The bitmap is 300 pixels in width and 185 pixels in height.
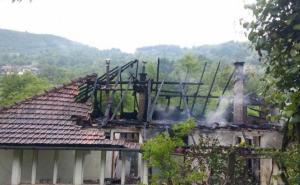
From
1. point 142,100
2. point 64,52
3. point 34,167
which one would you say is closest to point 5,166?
point 34,167

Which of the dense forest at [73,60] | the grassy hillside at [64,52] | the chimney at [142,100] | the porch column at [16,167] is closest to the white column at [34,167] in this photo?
the porch column at [16,167]

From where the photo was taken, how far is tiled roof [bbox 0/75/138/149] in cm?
1198

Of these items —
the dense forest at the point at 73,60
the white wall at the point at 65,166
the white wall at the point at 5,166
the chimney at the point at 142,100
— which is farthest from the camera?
the dense forest at the point at 73,60

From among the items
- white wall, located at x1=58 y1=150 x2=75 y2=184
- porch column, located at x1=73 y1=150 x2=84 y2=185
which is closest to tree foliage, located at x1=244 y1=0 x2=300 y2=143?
porch column, located at x1=73 y1=150 x2=84 y2=185

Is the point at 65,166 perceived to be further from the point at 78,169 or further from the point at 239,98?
the point at 239,98

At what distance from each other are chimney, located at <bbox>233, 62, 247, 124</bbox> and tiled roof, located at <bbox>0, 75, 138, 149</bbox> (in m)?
5.43

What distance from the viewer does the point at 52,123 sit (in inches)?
518

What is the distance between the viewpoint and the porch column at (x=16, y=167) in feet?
38.7

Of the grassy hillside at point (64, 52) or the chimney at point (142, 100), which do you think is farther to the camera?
the grassy hillside at point (64, 52)

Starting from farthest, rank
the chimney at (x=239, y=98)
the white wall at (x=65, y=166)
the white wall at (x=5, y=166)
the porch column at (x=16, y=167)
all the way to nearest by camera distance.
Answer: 1. the chimney at (x=239, y=98)
2. the white wall at (x=65, y=166)
3. the white wall at (x=5, y=166)
4. the porch column at (x=16, y=167)

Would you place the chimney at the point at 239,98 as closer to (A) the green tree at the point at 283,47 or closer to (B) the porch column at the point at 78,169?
(B) the porch column at the point at 78,169

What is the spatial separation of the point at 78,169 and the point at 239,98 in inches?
293

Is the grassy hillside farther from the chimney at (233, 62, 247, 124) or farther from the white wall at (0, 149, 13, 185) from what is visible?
the white wall at (0, 149, 13, 185)

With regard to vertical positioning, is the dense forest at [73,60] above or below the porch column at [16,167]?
above
